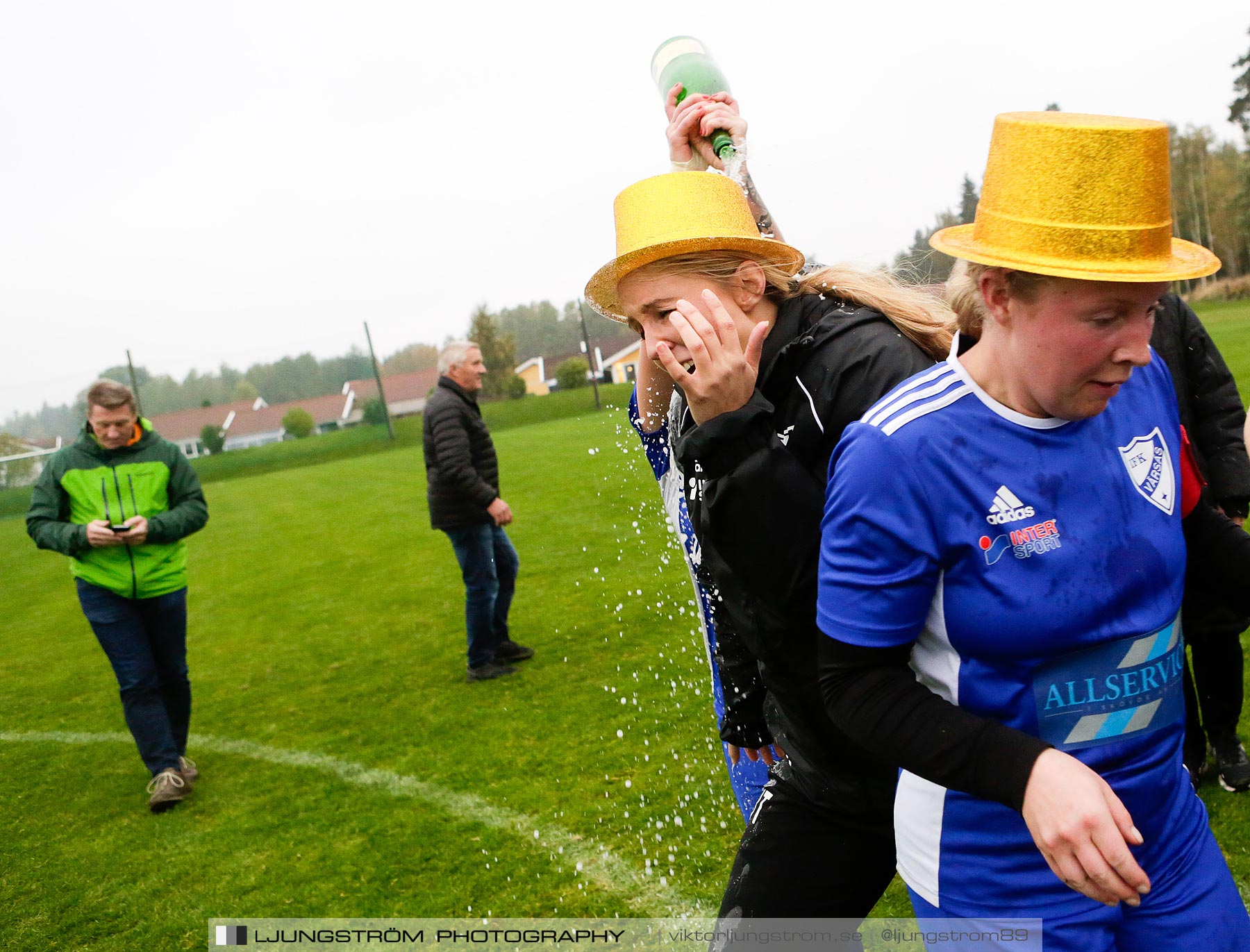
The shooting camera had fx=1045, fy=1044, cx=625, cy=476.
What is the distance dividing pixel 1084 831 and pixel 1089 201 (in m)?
0.89

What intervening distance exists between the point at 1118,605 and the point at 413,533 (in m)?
14.6

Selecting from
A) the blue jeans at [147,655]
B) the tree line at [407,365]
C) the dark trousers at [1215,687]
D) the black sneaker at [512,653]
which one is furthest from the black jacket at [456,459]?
the tree line at [407,365]

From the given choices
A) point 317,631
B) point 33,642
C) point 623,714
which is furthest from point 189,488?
point 33,642

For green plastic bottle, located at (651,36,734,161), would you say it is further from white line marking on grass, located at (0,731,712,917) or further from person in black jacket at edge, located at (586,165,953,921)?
white line marking on grass, located at (0,731,712,917)

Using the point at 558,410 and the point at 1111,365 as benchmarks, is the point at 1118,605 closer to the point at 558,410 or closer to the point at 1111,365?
the point at 1111,365

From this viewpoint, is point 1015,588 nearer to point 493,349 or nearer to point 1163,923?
point 1163,923

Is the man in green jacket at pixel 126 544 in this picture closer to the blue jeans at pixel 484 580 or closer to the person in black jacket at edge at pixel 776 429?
the blue jeans at pixel 484 580

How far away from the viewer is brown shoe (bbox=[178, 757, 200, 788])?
622 cm

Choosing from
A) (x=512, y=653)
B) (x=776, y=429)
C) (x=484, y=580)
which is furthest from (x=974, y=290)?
(x=512, y=653)

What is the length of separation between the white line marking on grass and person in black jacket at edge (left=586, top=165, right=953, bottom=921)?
187 cm

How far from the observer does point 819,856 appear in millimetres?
2242

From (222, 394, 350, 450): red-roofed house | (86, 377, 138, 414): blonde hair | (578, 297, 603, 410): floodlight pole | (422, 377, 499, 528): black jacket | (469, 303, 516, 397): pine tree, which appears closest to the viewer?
(86, 377, 138, 414): blonde hair

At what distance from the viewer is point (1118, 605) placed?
163cm

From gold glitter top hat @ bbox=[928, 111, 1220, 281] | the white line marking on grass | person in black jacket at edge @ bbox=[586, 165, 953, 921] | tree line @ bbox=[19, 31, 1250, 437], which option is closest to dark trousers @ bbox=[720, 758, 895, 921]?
person in black jacket at edge @ bbox=[586, 165, 953, 921]
